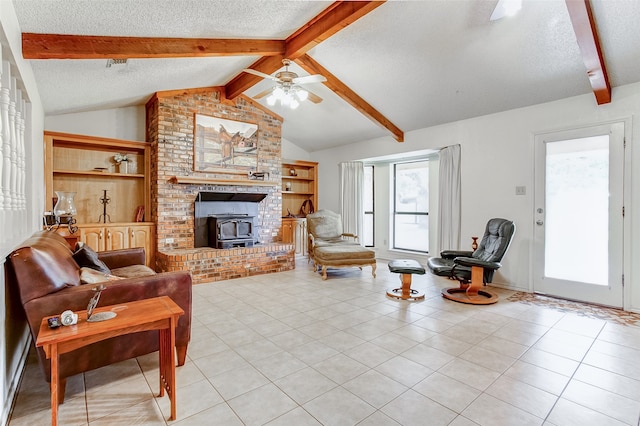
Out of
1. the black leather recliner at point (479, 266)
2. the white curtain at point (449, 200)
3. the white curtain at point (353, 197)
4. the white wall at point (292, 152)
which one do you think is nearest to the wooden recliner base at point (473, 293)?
the black leather recliner at point (479, 266)

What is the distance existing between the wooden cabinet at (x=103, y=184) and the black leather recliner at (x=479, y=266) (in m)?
4.47

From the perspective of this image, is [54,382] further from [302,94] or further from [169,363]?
[302,94]

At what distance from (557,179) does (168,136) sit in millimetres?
5611

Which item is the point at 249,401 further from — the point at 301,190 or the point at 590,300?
the point at 301,190

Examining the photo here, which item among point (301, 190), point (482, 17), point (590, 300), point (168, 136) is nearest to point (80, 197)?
point (168, 136)

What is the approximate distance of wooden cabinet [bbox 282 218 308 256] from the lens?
22.4 ft

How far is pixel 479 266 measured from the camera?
142 inches

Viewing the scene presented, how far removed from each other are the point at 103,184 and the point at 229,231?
2126mm

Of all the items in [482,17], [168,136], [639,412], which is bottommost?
[639,412]

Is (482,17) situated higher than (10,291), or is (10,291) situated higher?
(482,17)

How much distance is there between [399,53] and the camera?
12.5ft

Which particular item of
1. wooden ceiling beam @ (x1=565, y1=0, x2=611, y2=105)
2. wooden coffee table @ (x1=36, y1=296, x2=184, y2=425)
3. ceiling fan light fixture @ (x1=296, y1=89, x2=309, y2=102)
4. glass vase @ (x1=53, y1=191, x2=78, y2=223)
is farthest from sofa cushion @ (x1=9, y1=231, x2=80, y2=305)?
wooden ceiling beam @ (x1=565, y1=0, x2=611, y2=105)

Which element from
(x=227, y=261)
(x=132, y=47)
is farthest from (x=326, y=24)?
(x=227, y=261)

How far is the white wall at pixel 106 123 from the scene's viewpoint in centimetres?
474
